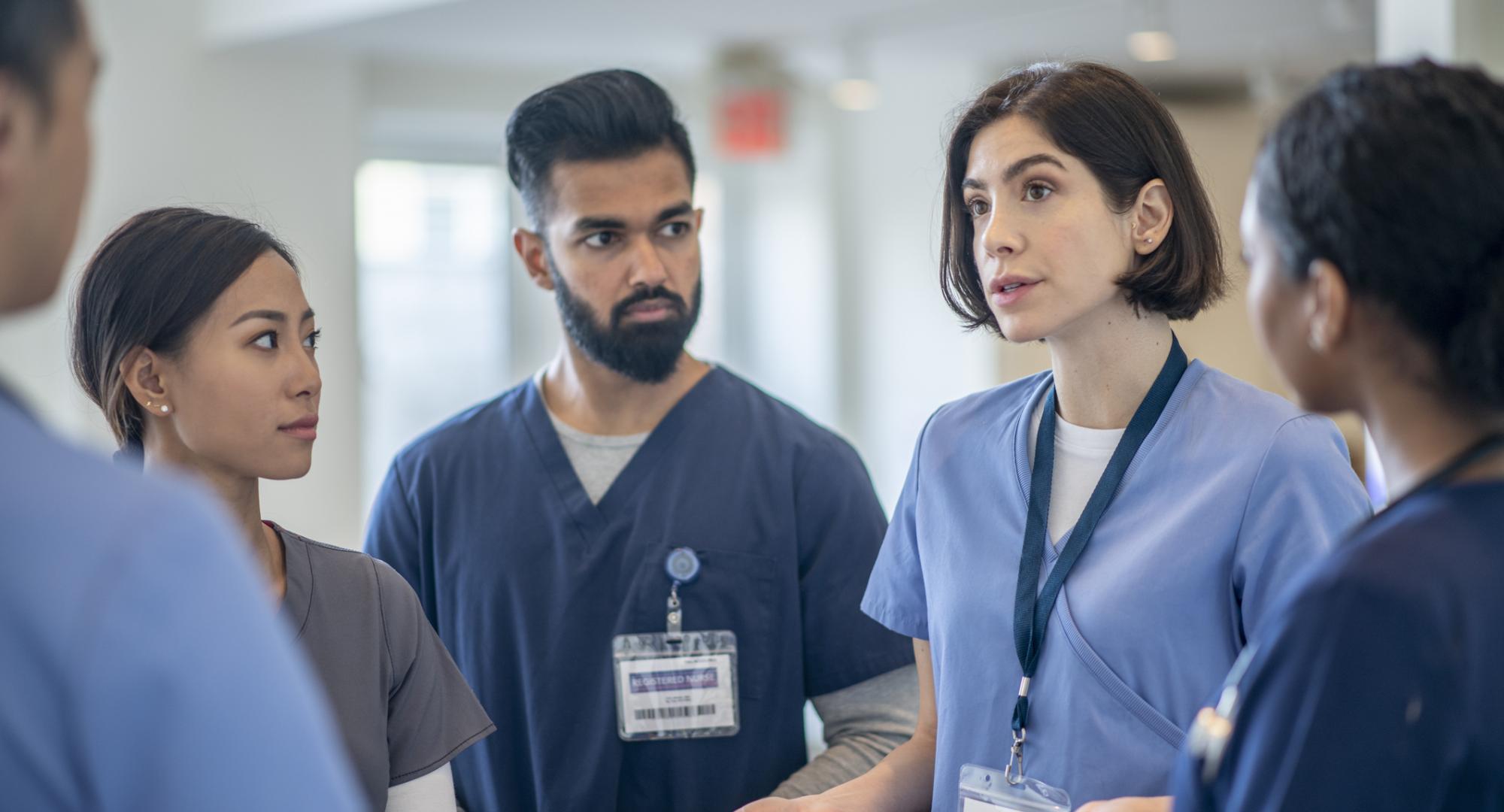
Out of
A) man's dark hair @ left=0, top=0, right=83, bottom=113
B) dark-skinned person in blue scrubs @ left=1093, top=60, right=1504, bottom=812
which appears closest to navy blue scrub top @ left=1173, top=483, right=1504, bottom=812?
dark-skinned person in blue scrubs @ left=1093, top=60, right=1504, bottom=812

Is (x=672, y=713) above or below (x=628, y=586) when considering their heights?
below

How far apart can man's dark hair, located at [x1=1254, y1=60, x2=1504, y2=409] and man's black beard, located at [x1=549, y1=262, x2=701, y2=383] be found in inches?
44.0

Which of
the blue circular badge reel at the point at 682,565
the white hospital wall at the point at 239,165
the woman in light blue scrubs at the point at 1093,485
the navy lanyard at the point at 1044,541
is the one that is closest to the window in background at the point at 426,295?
the white hospital wall at the point at 239,165

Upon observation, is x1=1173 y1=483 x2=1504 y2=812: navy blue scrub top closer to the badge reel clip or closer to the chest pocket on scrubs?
the badge reel clip

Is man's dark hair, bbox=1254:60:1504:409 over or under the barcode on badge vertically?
over

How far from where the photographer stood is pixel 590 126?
6.43 ft

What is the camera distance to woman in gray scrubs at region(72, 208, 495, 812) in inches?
55.8

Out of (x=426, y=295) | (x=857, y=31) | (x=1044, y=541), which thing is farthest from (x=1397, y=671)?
(x=426, y=295)

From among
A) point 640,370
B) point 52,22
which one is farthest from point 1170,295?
point 52,22

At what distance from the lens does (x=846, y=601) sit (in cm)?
184

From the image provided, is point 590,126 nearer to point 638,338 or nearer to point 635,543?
point 638,338

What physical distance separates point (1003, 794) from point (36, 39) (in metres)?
1.12

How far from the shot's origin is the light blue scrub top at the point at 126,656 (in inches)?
25.1

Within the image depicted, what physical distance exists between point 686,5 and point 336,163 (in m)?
1.57
